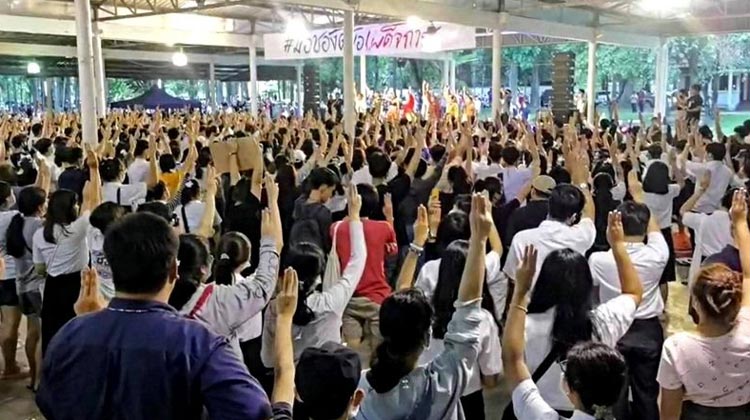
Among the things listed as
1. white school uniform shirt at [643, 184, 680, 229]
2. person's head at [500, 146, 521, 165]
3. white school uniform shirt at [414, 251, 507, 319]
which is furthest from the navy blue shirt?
white school uniform shirt at [643, 184, 680, 229]

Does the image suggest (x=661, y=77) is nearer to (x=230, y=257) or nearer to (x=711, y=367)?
(x=230, y=257)

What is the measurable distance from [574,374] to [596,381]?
5 centimetres

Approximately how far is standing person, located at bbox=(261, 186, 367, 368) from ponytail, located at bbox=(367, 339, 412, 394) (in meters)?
0.92

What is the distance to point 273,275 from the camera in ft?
8.41

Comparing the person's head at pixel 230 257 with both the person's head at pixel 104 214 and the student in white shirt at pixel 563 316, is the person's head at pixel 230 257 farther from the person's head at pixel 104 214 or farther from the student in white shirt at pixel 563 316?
the student in white shirt at pixel 563 316

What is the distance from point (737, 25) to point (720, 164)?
12131 millimetres

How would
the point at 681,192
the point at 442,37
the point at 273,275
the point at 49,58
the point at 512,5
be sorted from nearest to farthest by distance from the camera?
the point at 273,275, the point at 681,192, the point at 442,37, the point at 512,5, the point at 49,58

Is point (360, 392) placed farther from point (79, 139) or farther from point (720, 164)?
point (79, 139)

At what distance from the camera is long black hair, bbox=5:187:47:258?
408 centimetres

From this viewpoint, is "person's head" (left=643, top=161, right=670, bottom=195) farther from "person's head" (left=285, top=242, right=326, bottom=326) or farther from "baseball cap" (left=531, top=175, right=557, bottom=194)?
"person's head" (left=285, top=242, right=326, bottom=326)

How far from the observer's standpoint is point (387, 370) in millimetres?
1896

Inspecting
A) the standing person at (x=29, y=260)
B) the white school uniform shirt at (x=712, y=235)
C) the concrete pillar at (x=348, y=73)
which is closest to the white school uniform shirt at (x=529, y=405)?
the white school uniform shirt at (x=712, y=235)

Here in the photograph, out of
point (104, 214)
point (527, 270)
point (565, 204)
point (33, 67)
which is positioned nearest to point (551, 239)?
point (565, 204)

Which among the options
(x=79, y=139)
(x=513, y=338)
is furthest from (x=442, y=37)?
(x=513, y=338)
